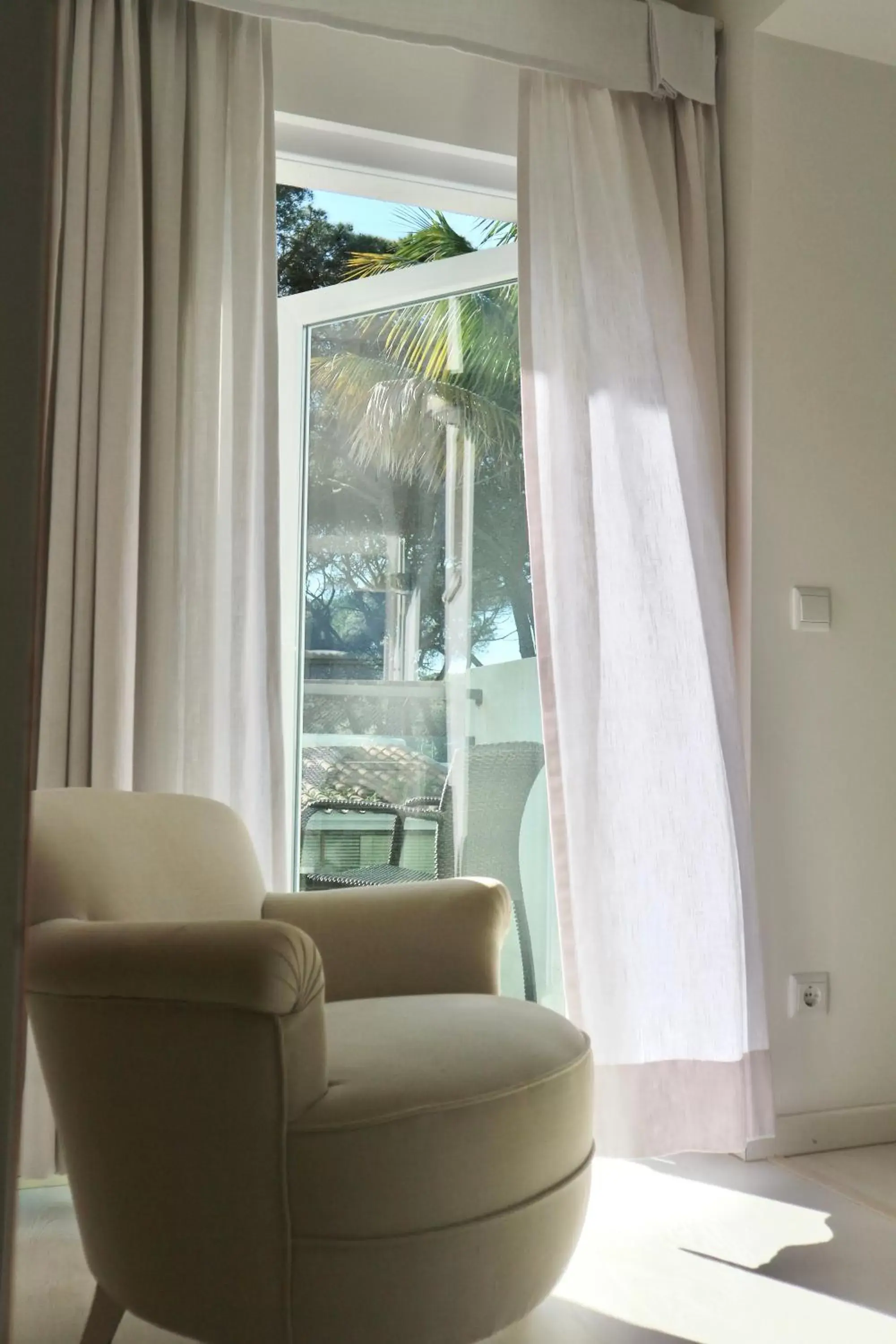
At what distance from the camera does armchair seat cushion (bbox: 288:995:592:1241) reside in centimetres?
135

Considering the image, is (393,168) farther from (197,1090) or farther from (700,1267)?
(700,1267)

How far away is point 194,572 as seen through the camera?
2.34 m

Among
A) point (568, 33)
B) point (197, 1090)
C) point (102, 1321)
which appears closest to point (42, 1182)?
point (102, 1321)

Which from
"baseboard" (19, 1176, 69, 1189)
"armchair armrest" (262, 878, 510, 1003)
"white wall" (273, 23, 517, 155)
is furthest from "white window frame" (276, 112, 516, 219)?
"baseboard" (19, 1176, 69, 1189)

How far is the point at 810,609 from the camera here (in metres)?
2.71

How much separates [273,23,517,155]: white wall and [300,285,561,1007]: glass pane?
0.41 m

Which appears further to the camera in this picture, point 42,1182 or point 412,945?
point 42,1182

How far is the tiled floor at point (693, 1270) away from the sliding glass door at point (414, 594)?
739 mm

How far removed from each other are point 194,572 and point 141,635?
0.17 meters

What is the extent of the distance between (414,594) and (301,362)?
662mm

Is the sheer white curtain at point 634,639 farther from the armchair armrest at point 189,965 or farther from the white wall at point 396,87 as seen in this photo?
the armchair armrest at point 189,965

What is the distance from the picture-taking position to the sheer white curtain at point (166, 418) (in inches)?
89.0

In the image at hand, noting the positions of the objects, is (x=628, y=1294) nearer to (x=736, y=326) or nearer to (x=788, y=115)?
(x=736, y=326)

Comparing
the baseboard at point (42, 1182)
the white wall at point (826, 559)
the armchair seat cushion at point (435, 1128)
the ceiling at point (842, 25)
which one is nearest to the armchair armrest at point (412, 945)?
the armchair seat cushion at point (435, 1128)
